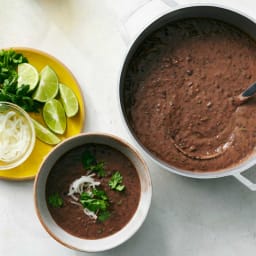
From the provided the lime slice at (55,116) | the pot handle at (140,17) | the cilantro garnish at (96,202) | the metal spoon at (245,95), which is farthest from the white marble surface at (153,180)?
the metal spoon at (245,95)

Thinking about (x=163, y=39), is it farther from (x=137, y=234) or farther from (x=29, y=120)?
(x=137, y=234)

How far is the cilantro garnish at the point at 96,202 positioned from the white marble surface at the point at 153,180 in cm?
28

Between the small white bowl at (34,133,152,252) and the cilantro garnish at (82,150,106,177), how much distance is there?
0.22 ft

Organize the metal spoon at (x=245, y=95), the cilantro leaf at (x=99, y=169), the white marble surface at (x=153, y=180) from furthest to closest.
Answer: the white marble surface at (x=153, y=180), the cilantro leaf at (x=99, y=169), the metal spoon at (x=245, y=95)

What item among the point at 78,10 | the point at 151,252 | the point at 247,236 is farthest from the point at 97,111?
the point at 247,236

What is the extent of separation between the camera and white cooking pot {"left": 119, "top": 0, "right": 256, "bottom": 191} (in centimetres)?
219

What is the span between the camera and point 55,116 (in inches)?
92.9

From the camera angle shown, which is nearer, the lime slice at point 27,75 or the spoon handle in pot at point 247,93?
the spoon handle in pot at point 247,93

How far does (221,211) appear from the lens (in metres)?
2.46

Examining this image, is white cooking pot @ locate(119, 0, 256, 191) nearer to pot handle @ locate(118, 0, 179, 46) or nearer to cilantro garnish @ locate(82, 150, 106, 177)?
pot handle @ locate(118, 0, 179, 46)

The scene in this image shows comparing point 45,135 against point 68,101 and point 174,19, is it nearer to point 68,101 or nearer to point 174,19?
point 68,101

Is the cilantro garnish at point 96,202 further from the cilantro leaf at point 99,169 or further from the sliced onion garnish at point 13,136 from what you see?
the sliced onion garnish at point 13,136

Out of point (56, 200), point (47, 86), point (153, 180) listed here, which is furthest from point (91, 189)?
point (47, 86)

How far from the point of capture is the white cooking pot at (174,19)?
7.20 feet
